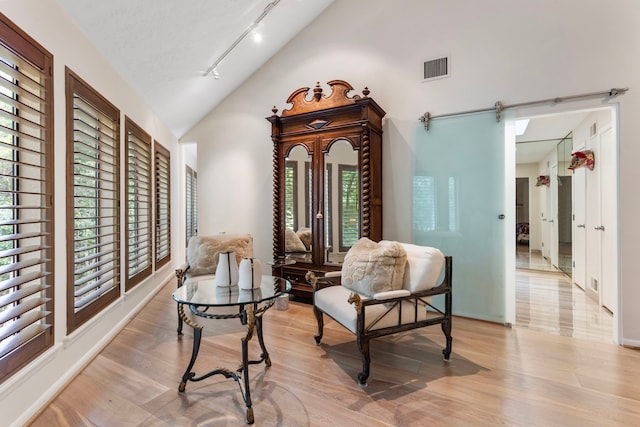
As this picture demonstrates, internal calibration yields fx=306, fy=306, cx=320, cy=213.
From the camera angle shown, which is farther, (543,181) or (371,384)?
(543,181)

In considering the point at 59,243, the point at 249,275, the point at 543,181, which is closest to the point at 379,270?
the point at 249,275

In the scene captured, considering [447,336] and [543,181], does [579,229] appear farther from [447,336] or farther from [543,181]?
[447,336]

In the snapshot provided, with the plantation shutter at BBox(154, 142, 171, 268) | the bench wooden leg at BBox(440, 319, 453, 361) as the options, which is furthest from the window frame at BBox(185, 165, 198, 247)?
the bench wooden leg at BBox(440, 319, 453, 361)

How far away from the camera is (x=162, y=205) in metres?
4.44

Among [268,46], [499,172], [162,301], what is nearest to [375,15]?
[268,46]

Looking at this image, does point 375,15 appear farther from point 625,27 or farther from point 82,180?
point 82,180

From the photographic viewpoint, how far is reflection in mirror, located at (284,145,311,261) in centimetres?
356

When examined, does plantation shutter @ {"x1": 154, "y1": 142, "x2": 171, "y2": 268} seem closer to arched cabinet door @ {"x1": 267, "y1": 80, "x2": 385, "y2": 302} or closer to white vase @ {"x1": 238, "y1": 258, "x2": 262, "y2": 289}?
arched cabinet door @ {"x1": 267, "y1": 80, "x2": 385, "y2": 302}

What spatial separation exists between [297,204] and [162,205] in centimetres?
218

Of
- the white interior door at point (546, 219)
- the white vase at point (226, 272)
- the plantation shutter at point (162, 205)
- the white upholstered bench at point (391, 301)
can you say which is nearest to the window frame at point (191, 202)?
the plantation shutter at point (162, 205)

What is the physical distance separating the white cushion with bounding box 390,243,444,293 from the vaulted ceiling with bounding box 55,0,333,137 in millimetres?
2836

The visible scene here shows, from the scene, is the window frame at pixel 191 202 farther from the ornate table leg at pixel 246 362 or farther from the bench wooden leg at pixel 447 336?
the bench wooden leg at pixel 447 336

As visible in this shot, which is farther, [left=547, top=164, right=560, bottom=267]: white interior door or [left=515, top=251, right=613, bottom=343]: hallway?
[left=547, top=164, right=560, bottom=267]: white interior door

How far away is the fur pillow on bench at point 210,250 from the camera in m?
3.22
